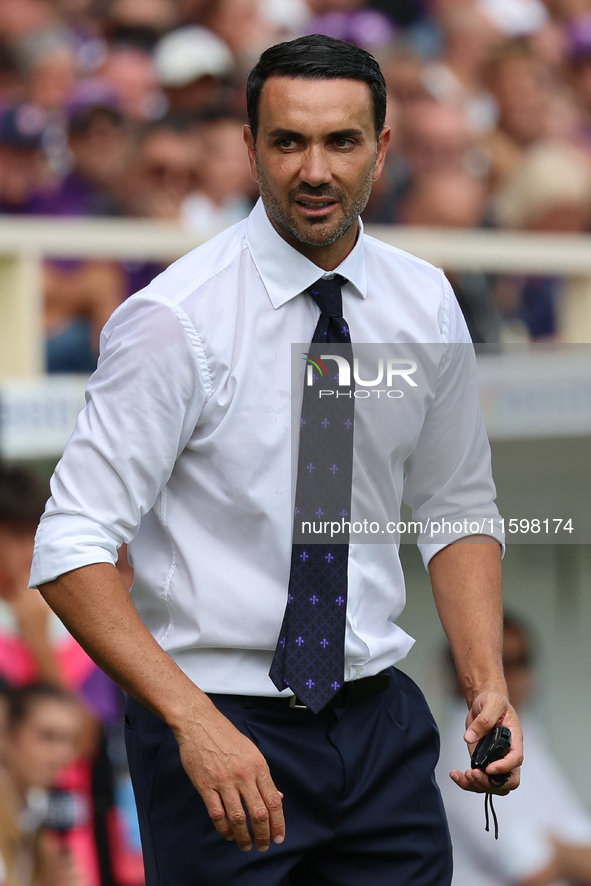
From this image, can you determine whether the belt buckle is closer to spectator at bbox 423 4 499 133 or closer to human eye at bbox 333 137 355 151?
human eye at bbox 333 137 355 151

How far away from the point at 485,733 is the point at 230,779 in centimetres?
36

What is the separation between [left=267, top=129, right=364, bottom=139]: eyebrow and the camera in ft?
4.69

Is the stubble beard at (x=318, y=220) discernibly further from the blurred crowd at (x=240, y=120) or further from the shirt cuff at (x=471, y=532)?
the blurred crowd at (x=240, y=120)

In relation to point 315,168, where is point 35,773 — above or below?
below

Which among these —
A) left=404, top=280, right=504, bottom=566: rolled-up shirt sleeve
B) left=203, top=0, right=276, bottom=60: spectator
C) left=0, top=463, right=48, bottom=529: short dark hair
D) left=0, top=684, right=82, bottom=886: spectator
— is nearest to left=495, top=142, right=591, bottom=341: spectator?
left=203, top=0, right=276, bottom=60: spectator

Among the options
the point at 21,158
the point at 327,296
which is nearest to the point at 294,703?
the point at 327,296

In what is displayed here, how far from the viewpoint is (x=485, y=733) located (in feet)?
4.81

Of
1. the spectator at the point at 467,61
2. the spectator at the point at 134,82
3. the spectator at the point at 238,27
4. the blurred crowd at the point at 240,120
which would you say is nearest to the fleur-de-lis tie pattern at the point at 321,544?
the blurred crowd at the point at 240,120

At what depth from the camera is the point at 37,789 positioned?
3.41 m

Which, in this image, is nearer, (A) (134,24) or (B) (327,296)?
(B) (327,296)

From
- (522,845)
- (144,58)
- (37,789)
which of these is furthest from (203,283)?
(144,58)

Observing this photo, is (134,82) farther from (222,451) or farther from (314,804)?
(314,804)

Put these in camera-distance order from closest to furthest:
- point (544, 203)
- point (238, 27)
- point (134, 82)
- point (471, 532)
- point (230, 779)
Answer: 1. point (230, 779)
2. point (471, 532)
3. point (134, 82)
4. point (238, 27)
5. point (544, 203)

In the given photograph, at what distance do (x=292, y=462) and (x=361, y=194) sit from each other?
1.11 ft
